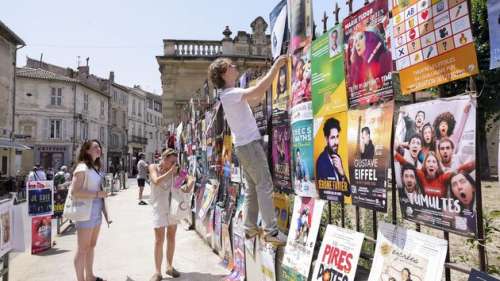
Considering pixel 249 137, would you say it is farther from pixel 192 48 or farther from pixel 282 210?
pixel 192 48

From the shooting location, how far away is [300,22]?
11.0 ft

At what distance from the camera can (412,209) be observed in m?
2.19

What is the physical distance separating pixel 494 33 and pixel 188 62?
19.6 metres

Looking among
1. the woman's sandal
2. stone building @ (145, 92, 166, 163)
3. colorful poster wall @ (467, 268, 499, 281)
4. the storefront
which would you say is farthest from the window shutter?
colorful poster wall @ (467, 268, 499, 281)

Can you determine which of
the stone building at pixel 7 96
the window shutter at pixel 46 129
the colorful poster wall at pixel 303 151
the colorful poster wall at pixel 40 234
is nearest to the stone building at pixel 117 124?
the window shutter at pixel 46 129

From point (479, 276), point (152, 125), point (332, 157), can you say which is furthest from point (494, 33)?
point (152, 125)

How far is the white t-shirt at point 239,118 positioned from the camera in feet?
11.3

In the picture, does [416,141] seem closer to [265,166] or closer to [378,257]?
[378,257]

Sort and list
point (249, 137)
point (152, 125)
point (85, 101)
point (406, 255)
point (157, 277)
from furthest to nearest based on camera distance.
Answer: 1. point (152, 125)
2. point (85, 101)
3. point (157, 277)
4. point (249, 137)
5. point (406, 255)

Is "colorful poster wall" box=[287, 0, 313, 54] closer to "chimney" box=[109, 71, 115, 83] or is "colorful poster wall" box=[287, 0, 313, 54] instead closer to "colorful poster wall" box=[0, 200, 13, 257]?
"colorful poster wall" box=[0, 200, 13, 257]

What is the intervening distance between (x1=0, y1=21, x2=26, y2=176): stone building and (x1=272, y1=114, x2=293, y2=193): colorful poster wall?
81.4ft

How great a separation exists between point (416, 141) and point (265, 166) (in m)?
1.55

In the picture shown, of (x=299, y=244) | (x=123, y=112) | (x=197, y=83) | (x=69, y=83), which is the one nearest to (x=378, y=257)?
(x=299, y=244)

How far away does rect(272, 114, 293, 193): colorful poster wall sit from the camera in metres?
3.67
